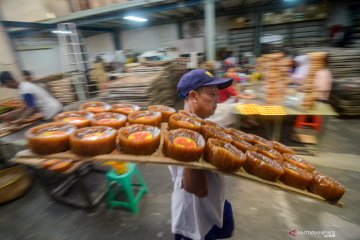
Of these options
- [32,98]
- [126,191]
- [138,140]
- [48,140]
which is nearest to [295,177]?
[138,140]

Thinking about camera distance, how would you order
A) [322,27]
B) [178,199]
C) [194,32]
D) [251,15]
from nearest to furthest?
[178,199] < [322,27] < [251,15] < [194,32]

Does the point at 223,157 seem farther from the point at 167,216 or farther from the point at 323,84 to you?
the point at 323,84

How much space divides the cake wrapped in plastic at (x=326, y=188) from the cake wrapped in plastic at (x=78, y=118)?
175cm

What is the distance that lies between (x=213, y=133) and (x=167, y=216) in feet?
6.63

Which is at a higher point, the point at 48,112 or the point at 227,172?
the point at 227,172

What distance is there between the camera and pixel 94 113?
5.87 ft

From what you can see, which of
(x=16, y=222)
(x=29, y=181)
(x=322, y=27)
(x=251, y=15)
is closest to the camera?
(x=16, y=222)

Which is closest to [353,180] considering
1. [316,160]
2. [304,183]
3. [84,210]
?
[316,160]

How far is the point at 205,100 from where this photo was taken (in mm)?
1542

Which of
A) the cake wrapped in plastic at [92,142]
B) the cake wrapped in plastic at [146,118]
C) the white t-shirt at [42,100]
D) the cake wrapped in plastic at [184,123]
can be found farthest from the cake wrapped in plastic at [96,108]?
the white t-shirt at [42,100]

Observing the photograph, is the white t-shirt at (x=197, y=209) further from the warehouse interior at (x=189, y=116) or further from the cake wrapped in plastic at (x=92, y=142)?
the cake wrapped in plastic at (x=92, y=142)

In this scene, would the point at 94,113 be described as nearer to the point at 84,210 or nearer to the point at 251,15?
the point at 84,210

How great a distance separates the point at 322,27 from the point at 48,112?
9058mm

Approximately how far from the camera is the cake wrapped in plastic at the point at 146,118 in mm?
1507
